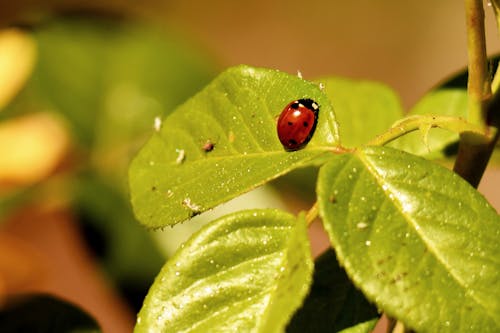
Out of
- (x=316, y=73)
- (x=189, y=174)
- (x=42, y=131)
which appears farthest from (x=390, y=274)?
(x=316, y=73)

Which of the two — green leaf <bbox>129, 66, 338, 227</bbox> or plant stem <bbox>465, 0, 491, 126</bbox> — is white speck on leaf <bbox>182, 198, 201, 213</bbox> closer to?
green leaf <bbox>129, 66, 338, 227</bbox>

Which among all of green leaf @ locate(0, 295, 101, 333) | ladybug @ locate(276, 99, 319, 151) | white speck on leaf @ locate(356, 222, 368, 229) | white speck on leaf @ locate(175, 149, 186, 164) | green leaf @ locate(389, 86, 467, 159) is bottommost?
green leaf @ locate(0, 295, 101, 333)

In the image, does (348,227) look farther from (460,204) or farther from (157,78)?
(157,78)

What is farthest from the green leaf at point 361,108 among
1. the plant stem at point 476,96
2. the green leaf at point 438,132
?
the plant stem at point 476,96

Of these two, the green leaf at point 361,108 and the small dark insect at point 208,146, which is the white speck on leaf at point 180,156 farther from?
the green leaf at point 361,108

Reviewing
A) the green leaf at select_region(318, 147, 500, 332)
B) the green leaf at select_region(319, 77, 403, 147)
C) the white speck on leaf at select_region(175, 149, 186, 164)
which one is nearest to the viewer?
the green leaf at select_region(318, 147, 500, 332)

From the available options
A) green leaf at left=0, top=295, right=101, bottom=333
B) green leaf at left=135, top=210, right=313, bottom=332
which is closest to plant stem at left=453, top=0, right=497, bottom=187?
green leaf at left=135, top=210, right=313, bottom=332

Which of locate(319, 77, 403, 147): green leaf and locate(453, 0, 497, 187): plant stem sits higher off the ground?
locate(453, 0, 497, 187): plant stem
